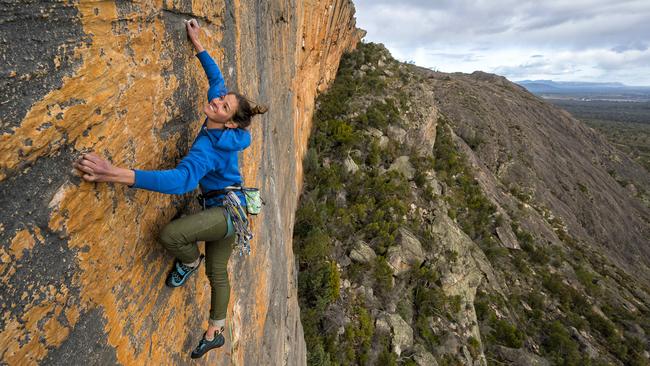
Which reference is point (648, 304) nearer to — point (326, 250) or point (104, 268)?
point (326, 250)

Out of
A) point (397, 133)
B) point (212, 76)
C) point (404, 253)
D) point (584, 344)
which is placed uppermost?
point (212, 76)

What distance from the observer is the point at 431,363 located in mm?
16672

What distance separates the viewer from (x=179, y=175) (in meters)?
2.49

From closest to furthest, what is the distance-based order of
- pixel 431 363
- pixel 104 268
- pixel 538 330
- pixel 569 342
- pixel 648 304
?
pixel 104 268 < pixel 431 363 < pixel 569 342 < pixel 538 330 < pixel 648 304

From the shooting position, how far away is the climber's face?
2885mm

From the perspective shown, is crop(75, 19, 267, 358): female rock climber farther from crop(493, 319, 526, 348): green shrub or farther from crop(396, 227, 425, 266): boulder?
crop(493, 319, 526, 348): green shrub

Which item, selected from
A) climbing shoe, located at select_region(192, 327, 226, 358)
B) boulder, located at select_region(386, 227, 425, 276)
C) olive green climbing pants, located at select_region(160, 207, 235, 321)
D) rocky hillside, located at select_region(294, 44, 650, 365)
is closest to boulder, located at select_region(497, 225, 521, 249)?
rocky hillside, located at select_region(294, 44, 650, 365)

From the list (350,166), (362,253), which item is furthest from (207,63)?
(350,166)

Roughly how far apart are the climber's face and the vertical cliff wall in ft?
1.34

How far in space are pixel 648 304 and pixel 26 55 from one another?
4495 centimetres

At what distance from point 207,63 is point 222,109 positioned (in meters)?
0.73

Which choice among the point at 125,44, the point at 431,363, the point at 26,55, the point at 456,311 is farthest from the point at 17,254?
the point at 456,311

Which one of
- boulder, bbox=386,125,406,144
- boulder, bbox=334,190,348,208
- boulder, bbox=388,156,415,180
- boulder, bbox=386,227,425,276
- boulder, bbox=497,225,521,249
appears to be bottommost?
boulder, bbox=497,225,521,249

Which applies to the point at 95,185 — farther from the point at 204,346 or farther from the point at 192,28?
the point at 204,346
